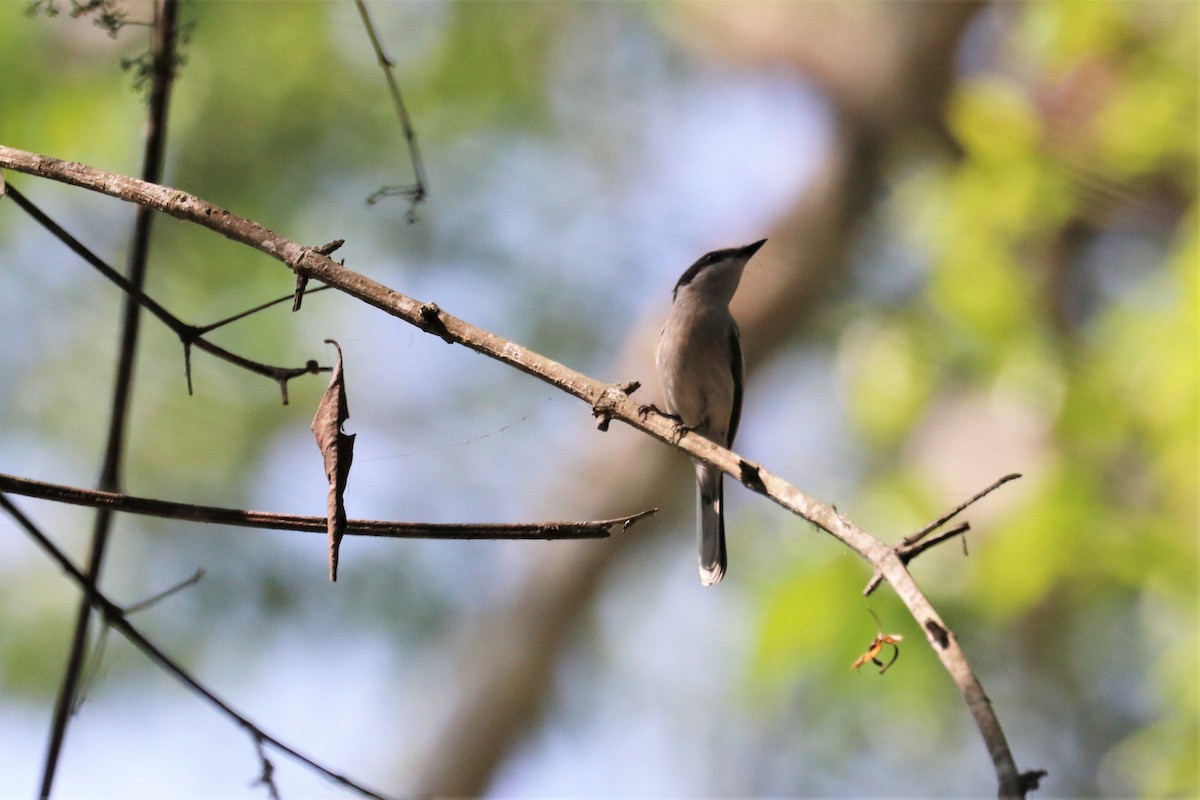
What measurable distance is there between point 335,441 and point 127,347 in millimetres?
1025

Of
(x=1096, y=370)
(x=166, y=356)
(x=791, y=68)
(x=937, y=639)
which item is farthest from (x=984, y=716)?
(x=791, y=68)

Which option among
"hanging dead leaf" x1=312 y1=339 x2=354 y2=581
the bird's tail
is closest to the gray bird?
the bird's tail

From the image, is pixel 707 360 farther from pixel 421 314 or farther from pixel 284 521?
pixel 284 521

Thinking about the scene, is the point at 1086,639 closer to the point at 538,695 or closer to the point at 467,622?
the point at 538,695

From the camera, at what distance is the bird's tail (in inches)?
168

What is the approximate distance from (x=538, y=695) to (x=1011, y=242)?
4.81 metres

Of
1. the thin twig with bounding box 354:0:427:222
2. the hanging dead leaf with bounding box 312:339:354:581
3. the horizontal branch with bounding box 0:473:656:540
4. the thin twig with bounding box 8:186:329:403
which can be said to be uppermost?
the thin twig with bounding box 354:0:427:222

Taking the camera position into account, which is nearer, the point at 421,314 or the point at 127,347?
the point at 421,314

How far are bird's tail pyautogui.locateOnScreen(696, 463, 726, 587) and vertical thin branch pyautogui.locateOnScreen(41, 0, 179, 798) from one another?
2352 millimetres

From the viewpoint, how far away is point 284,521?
4.69 feet

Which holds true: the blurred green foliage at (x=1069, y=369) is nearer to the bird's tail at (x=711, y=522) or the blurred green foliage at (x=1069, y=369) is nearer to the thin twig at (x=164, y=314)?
the bird's tail at (x=711, y=522)

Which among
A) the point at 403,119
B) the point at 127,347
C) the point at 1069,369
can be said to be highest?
the point at 1069,369

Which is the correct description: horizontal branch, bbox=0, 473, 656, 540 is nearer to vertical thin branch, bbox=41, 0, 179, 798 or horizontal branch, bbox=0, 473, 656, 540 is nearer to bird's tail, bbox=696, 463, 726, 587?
vertical thin branch, bbox=41, 0, 179, 798

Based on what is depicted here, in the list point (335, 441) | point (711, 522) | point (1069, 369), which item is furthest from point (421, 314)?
point (1069, 369)
